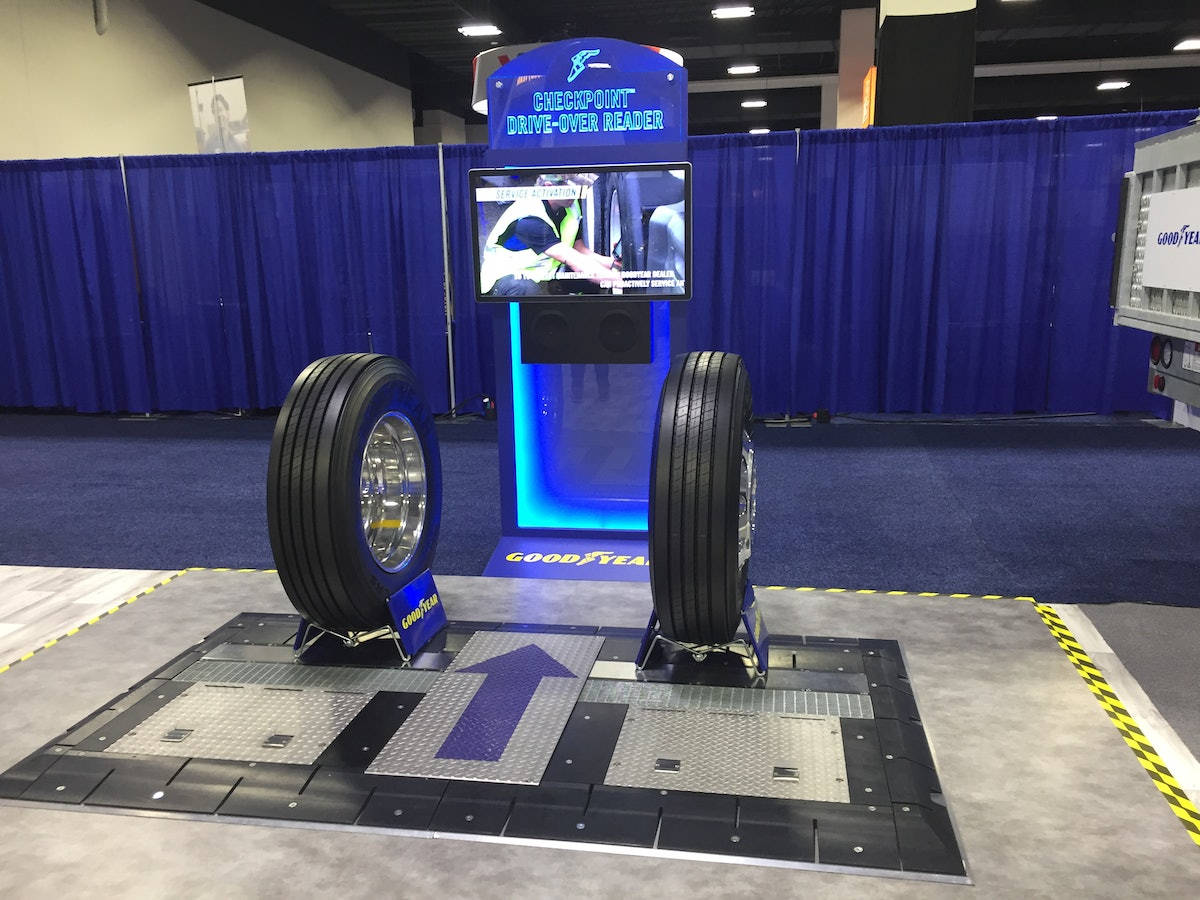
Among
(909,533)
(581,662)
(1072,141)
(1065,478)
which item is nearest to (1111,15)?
(1072,141)

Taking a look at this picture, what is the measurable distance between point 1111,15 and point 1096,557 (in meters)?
13.2

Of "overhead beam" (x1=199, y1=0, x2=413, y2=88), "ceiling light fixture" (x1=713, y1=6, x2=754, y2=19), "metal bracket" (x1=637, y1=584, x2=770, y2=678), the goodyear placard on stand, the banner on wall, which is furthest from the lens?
"ceiling light fixture" (x1=713, y1=6, x2=754, y2=19)

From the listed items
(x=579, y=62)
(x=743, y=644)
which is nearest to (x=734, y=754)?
(x=743, y=644)

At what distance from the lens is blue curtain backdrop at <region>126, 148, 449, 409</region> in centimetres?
795

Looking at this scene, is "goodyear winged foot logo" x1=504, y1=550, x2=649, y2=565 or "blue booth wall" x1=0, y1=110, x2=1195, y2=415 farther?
"blue booth wall" x1=0, y1=110, x2=1195, y2=415

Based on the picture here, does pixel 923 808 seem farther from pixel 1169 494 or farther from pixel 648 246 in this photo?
pixel 1169 494

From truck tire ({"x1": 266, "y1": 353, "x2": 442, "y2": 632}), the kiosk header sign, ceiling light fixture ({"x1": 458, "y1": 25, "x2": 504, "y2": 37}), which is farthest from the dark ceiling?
truck tire ({"x1": 266, "y1": 353, "x2": 442, "y2": 632})

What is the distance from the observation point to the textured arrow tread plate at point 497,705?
252 centimetres

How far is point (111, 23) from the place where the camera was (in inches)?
351

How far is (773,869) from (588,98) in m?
3.12

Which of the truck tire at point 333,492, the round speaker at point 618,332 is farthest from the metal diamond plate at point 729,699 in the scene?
the round speaker at point 618,332

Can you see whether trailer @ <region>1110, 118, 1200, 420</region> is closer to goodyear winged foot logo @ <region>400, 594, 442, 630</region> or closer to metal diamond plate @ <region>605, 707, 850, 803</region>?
metal diamond plate @ <region>605, 707, 850, 803</region>

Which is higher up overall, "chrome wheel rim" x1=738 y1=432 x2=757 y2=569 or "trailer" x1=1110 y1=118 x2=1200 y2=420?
"trailer" x1=1110 y1=118 x2=1200 y2=420

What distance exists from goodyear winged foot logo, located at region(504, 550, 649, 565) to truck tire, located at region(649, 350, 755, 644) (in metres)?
1.23
